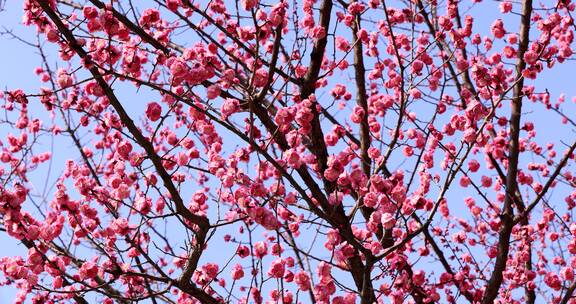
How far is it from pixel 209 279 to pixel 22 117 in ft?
13.7

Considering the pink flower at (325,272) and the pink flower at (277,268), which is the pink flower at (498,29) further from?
the pink flower at (277,268)

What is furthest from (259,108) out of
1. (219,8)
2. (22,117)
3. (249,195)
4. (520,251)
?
(22,117)

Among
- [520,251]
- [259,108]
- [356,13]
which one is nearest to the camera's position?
[259,108]

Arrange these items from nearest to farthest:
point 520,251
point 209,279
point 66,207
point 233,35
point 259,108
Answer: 1. point 66,207
2. point 259,108
3. point 209,279
4. point 233,35
5. point 520,251

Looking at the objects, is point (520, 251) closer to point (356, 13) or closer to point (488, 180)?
point (488, 180)

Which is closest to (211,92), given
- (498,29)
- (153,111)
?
(153,111)

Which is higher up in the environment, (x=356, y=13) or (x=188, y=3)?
(x=356, y=13)

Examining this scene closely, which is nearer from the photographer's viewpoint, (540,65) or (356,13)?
(540,65)

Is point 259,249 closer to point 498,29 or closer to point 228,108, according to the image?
point 228,108

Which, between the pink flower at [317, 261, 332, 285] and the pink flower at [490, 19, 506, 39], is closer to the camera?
the pink flower at [317, 261, 332, 285]

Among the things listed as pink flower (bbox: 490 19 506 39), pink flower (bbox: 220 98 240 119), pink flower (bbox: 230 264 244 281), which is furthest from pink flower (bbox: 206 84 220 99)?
pink flower (bbox: 490 19 506 39)

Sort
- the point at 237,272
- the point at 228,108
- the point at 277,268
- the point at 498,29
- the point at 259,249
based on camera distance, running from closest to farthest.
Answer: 1. the point at 228,108
2. the point at 277,268
3. the point at 259,249
4. the point at 237,272
5. the point at 498,29

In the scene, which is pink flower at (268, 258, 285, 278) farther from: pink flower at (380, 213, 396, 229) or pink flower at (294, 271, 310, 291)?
pink flower at (380, 213, 396, 229)

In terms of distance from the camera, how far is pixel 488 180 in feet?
20.2
